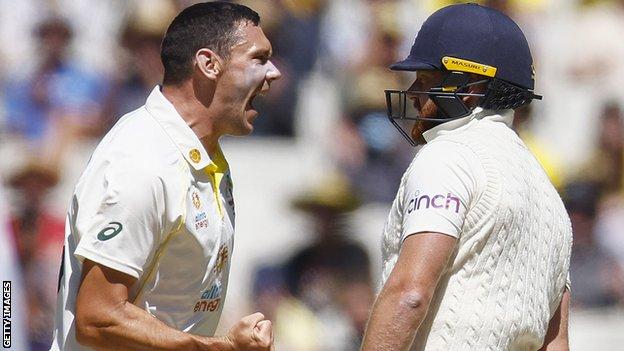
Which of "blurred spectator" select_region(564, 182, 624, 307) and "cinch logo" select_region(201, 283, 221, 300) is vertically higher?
"blurred spectator" select_region(564, 182, 624, 307)

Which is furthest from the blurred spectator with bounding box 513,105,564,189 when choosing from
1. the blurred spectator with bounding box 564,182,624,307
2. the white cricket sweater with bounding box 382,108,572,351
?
the white cricket sweater with bounding box 382,108,572,351

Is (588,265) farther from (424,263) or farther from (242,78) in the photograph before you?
(424,263)

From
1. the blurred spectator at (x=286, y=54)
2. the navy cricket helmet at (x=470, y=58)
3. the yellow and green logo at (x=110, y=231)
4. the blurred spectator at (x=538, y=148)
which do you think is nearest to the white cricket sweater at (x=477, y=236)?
the navy cricket helmet at (x=470, y=58)

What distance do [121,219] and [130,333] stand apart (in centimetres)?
32

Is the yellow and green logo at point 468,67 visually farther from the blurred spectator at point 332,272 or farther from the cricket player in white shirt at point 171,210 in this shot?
the blurred spectator at point 332,272

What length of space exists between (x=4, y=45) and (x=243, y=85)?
3.83 metres

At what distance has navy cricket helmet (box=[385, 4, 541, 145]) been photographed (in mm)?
3475

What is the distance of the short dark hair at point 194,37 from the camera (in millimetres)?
3777

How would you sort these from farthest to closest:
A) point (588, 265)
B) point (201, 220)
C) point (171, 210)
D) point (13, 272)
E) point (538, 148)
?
1. point (538, 148)
2. point (588, 265)
3. point (13, 272)
4. point (201, 220)
5. point (171, 210)

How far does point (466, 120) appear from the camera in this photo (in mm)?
3512

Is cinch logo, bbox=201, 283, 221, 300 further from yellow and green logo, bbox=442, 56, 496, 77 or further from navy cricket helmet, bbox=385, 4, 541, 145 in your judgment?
yellow and green logo, bbox=442, 56, 496, 77

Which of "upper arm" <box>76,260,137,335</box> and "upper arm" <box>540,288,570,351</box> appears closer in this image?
"upper arm" <box>76,260,137,335</box>

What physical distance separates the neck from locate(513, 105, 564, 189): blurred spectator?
4582mm

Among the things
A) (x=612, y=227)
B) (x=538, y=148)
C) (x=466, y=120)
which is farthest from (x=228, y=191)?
(x=612, y=227)
